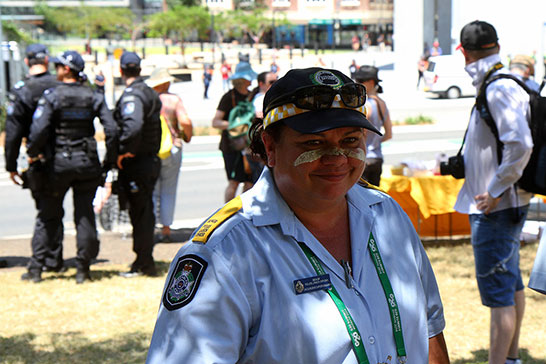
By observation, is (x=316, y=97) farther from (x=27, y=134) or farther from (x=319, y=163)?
(x=27, y=134)

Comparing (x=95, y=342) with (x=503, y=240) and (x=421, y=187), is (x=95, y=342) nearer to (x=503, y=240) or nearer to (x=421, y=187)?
(x=503, y=240)

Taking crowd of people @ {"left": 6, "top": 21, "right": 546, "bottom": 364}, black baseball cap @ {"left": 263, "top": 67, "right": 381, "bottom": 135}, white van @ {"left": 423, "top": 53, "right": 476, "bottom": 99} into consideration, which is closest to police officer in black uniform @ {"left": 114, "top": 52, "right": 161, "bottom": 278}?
crowd of people @ {"left": 6, "top": 21, "right": 546, "bottom": 364}

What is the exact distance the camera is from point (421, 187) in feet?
28.6

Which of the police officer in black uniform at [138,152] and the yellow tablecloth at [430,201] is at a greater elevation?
the police officer in black uniform at [138,152]

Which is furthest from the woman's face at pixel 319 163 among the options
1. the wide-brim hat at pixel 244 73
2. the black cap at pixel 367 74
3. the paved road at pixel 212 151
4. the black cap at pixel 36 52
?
the paved road at pixel 212 151

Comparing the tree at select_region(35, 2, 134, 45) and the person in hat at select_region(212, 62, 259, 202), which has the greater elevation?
the tree at select_region(35, 2, 134, 45)

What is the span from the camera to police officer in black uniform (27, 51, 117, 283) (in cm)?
700

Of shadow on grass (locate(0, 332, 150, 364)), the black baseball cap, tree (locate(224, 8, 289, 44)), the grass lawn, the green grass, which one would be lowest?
the green grass

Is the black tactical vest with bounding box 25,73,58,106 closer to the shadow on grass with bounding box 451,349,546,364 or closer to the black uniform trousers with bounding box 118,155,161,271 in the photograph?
the black uniform trousers with bounding box 118,155,161,271

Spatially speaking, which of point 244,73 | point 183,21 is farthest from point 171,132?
point 183,21

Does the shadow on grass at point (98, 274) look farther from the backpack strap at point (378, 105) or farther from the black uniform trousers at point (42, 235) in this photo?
the backpack strap at point (378, 105)

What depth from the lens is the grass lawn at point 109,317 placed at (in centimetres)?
554

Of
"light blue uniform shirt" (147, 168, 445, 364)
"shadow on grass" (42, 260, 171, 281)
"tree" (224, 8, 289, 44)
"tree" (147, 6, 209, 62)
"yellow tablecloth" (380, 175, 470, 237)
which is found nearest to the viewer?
"light blue uniform shirt" (147, 168, 445, 364)

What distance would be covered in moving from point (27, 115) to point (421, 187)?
4344mm
